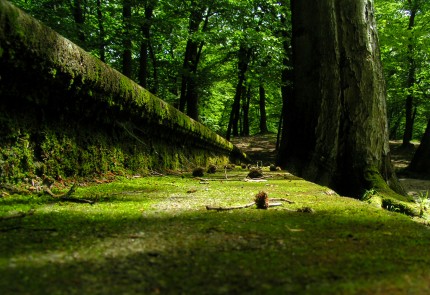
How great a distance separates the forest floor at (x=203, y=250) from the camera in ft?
1.81

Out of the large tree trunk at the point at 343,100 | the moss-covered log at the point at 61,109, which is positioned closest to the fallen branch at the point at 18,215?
the moss-covered log at the point at 61,109

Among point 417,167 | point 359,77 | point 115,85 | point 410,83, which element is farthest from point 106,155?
point 410,83

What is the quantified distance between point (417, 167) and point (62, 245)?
1265 cm

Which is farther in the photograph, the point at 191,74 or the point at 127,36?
the point at 191,74

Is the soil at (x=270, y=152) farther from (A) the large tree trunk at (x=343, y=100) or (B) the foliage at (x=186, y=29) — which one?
(A) the large tree trunk at (x=343, y=100)

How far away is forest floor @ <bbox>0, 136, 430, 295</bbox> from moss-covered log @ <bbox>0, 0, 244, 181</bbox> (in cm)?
27

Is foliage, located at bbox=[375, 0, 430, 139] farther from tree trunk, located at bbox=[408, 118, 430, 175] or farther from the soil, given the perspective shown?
tree trunk, located at bbox=[408, 118, 430, 175]

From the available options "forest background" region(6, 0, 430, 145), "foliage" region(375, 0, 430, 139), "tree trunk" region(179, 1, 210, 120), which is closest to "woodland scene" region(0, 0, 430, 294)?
"forest background" region(6, 0, 430, 145)

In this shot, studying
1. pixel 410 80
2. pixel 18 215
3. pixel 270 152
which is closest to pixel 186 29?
pixel 270 152

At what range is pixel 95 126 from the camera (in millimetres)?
2068

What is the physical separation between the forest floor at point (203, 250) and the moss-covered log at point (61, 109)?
27 cm

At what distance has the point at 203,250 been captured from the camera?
75 cm

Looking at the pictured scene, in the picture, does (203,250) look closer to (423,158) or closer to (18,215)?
(18,215)

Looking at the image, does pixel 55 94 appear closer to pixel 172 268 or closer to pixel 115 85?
pixel 115 85
